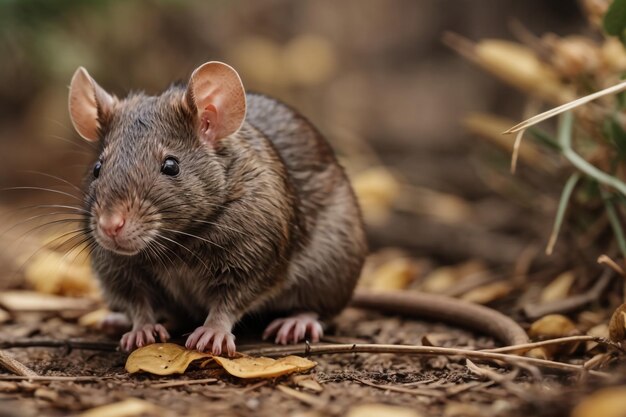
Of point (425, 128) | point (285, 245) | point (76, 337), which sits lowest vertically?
point (76, 337)

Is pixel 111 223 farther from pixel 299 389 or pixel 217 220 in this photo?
pixel 299 389

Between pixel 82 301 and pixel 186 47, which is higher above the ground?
pixel 186 47

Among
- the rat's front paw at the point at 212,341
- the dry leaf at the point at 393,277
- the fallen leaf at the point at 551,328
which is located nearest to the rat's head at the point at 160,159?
the rat's front paw at the point at 212,341

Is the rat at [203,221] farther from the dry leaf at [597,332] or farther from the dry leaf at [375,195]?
the dry leaf at [375,195]

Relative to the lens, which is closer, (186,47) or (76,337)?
(76,337)

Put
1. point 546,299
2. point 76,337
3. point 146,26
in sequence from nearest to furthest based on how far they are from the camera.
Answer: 1. point 76,337
2. point 546,299
3. point 146,26

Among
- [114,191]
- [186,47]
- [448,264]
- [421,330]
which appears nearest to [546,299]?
[421,330]

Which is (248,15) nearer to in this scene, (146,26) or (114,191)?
(146,26)
